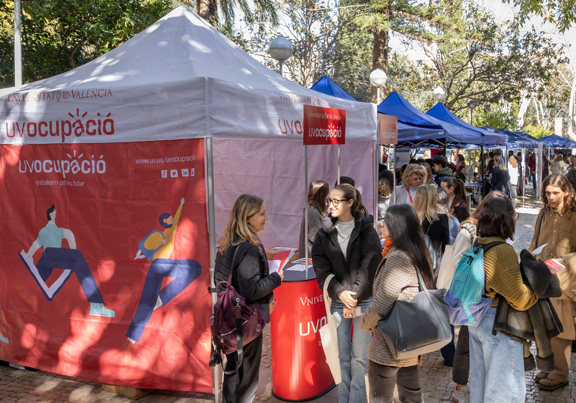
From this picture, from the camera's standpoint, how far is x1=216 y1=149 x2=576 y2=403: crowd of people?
3.37 m

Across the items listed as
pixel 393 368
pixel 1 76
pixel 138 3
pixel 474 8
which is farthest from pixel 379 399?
pixel 474 8

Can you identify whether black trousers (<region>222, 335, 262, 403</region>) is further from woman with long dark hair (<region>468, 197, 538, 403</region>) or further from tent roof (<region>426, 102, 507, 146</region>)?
tent roof (<region>426, 102, 507, 146</region>)

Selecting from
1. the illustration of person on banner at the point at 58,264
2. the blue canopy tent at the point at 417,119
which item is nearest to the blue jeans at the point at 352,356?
the illustration of person on banner at the point at 58,264

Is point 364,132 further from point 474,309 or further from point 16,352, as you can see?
point 16,352

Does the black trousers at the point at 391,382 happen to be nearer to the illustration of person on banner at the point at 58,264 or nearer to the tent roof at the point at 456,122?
the illustration of person on banner at the point at 58,264

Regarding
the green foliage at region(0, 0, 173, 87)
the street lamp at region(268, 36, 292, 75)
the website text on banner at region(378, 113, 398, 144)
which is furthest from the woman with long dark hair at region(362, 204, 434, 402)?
the green foliage at region(0, 0, 173, 87)

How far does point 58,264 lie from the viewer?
16.8 ft

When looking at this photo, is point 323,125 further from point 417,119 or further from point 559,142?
point 559,142

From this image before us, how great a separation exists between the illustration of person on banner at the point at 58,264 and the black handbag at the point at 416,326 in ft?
9.00

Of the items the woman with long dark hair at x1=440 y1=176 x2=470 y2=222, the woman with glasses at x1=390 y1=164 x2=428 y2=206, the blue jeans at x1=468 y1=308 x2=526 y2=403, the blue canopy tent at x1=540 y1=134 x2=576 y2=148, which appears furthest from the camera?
the blue canopy tent at x1=540 y1=134 x2=576 y2=148

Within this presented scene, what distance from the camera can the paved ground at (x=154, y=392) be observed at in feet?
15.5

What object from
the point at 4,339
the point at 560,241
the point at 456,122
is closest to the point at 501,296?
the point at 560,241

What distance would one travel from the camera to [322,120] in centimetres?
499

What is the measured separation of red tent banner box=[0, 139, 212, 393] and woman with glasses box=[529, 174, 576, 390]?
3.03 m
